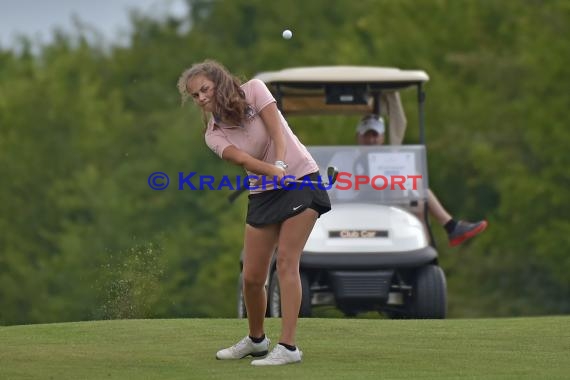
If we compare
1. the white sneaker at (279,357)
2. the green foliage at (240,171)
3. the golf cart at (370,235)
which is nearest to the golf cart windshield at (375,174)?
the golf cart at (370,235)

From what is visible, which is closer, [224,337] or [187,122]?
[224,337]

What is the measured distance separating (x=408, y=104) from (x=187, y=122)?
2261 cm

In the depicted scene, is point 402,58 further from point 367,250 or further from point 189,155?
point 367,250

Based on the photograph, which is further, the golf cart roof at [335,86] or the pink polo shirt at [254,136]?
the golf cart roof at [335,86]

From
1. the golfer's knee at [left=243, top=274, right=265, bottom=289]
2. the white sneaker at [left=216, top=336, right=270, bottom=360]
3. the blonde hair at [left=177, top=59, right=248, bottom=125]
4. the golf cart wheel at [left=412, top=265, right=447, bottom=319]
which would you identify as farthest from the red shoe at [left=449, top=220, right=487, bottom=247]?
the blonde hair at [left=177, top=59, right=248, bottom=125]

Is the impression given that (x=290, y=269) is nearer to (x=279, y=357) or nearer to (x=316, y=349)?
(x=279, y=357)

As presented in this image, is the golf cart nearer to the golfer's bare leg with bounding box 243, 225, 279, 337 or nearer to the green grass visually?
the green grass

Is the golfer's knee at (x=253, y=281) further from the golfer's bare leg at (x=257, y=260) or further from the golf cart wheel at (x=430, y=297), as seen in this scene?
the golf cart wheel at (x=430, y=297)

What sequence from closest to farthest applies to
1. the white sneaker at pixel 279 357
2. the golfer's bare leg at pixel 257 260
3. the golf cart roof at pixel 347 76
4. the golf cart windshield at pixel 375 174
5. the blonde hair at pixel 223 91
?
the blonde hair at pixel 223 91
the white sneaker at pixel 279 357
the golfer's bare leg at pixel 257 260
the golf cart windshield at pixel 375 174
the golf cart roof at pixel 347 76

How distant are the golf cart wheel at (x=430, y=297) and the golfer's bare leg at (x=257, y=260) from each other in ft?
16.5

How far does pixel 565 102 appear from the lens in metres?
38.4

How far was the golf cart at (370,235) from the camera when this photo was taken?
49.1 ft

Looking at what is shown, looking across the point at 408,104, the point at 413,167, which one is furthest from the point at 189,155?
the point at 413,167

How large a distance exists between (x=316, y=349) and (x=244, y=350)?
0.67m
